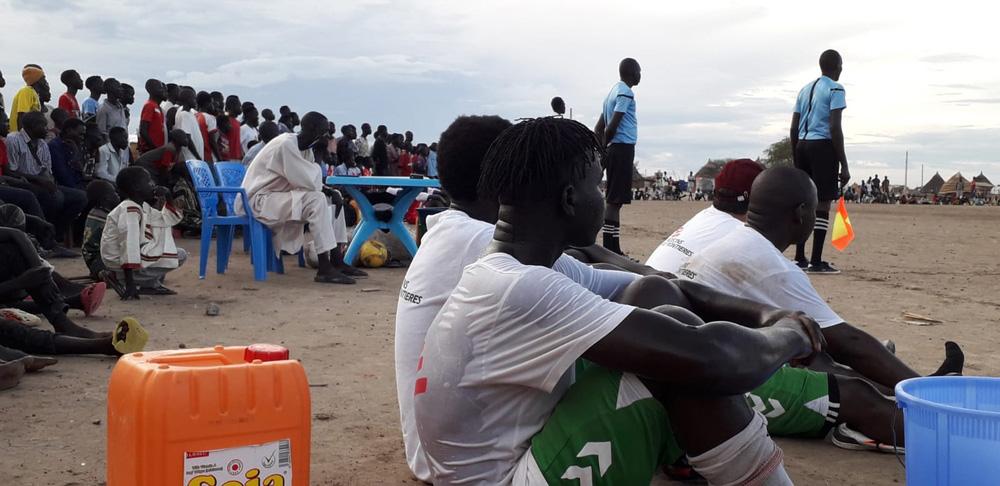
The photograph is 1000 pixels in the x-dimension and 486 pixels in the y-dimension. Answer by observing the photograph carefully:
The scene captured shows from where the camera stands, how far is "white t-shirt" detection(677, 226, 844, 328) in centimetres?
323

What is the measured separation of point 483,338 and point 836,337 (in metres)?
1.70

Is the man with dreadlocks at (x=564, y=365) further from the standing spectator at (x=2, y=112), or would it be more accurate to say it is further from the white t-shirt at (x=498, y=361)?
the standing spectator at (x=2, y=112)

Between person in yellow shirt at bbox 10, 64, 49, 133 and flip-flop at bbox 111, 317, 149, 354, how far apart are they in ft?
21.9

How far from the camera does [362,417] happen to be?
3.60 m

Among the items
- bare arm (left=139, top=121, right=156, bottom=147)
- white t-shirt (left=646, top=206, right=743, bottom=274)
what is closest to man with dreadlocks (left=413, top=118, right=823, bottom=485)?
white t-shirt (left=646, top=206, right=743, bottom=274)

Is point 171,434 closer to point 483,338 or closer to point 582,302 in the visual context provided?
point 483,338

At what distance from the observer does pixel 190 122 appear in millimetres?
11125

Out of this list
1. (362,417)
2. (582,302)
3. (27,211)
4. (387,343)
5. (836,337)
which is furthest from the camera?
(27,211)

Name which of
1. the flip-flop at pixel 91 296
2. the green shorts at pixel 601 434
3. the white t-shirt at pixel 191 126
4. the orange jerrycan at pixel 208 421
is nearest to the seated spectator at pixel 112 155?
the white t-shirt at pixel 191 126

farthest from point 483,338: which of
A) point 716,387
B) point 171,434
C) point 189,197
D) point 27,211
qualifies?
point 189,197

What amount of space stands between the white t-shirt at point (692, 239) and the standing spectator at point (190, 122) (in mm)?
8071

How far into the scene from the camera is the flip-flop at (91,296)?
5512 millimetres

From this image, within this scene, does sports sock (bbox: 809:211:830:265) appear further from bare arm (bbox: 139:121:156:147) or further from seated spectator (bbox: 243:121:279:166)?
bare arm (bbox: 139:121:156:147)

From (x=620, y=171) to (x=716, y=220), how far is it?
16.4ft
